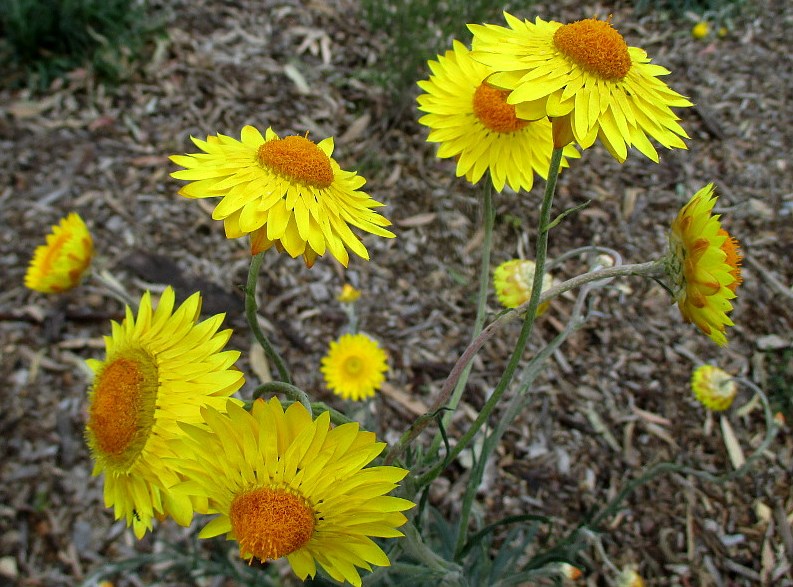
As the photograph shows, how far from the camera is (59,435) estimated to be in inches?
91.9

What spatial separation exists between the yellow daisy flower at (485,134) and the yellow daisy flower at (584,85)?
1.05 feet

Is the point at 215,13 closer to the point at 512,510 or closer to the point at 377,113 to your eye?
the point at 377,113

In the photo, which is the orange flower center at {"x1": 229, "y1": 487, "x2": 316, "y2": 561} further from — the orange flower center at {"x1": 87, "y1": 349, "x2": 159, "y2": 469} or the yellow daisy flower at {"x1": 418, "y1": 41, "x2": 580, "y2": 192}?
the yellow daisy flower at {"x1": 418, "y1": 41, "x2": 580, "y2": 192}

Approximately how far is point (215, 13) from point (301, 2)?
1.59 ft

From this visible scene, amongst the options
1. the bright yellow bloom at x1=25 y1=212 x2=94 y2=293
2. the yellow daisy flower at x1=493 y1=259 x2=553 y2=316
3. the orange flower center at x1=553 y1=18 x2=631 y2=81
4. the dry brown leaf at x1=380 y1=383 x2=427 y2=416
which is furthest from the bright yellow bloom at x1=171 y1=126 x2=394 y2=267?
the dry brown leaf at x1=380 y1=383 x2=427 y2=416

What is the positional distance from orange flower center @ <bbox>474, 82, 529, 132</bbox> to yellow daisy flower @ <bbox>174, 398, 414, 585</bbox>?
0.82 m

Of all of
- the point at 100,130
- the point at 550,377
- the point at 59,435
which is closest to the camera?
the point at 59,435

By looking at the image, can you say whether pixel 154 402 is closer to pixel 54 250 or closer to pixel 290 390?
pixel 290 390

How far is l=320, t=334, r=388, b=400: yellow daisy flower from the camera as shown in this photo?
7.28 ft

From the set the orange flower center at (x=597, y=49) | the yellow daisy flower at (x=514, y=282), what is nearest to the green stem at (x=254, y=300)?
the orange flower center at (x=597, y=49)

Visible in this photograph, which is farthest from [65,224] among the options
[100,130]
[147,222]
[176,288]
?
[100,130]

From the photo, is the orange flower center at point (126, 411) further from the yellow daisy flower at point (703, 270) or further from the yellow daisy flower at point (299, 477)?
the yellow daisy flower at point (703, 270)

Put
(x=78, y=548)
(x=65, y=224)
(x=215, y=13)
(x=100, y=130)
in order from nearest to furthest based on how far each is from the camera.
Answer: (x=65, y=224) < (x=78, y=548) < (x=100, y=130) < (x=215, y=13)

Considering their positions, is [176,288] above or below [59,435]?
above
